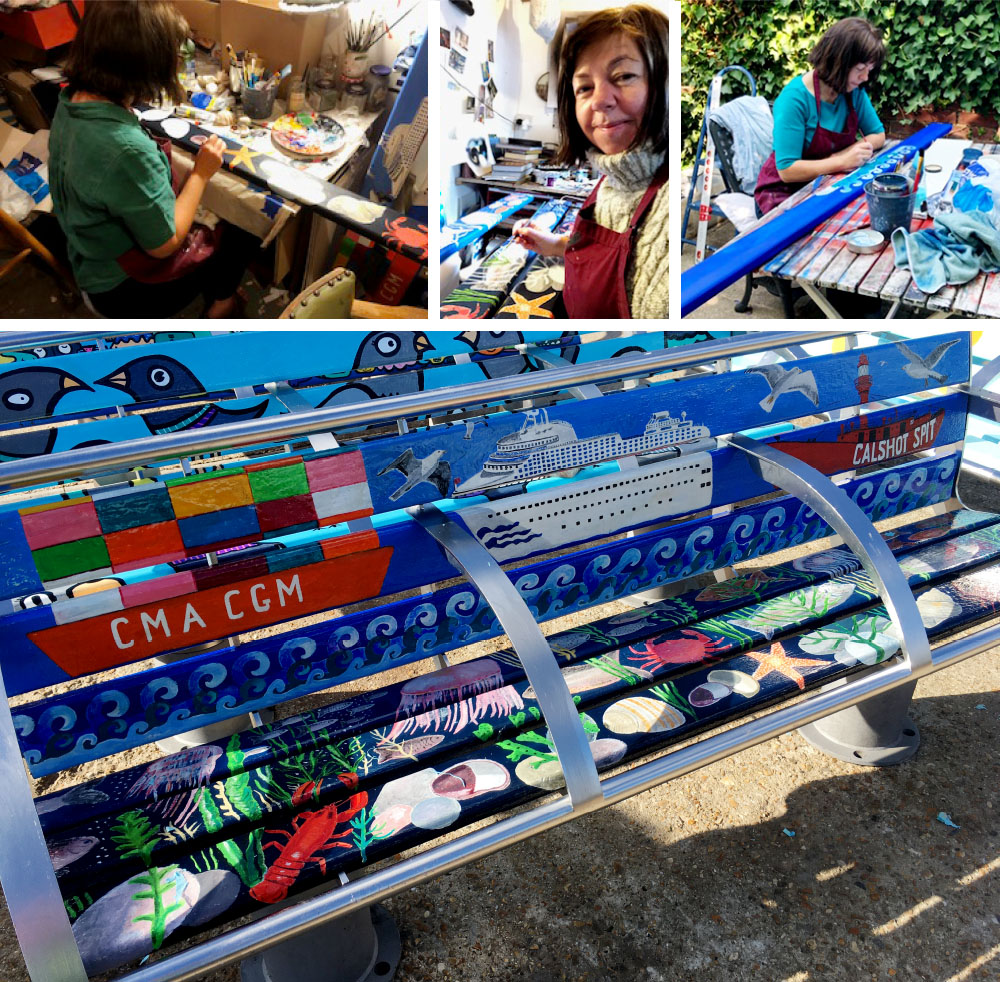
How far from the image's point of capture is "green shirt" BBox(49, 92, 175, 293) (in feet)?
5.65

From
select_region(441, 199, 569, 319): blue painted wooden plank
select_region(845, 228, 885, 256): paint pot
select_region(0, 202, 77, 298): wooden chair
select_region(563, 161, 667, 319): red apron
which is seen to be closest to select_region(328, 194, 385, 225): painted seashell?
select_region(441, 199, 569, 319): blue painted wooden plank

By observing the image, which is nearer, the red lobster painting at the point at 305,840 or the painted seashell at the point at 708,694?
the red lobster painting at the point at 305,840

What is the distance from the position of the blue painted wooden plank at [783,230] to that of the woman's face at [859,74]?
49 centimetres

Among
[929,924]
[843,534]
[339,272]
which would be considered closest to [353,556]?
[339,272]

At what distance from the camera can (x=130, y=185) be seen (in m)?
1.81

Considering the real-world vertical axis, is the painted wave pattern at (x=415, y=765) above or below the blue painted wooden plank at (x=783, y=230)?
below

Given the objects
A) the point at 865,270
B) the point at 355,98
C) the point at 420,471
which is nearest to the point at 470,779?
the point at 420,471

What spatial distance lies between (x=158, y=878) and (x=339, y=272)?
4.16 ft

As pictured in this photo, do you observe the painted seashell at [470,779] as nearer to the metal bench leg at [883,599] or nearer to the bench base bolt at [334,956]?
the bench base bolt at [334,956]

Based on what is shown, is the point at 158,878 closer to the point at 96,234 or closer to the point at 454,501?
the point at 454,501

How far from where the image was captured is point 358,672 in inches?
76.2

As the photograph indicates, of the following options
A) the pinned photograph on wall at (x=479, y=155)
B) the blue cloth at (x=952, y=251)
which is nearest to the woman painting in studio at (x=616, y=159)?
the pinned photograph on wall at (x=479, y=155)

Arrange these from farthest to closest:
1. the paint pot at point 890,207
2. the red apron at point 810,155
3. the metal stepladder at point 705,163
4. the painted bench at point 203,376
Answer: the red apron at point 810,155 → the metal stepladder at point 705,163 → the paint pot at point 890,207 → the painted bench at point 203,376

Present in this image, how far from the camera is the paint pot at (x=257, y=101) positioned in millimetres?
1767
